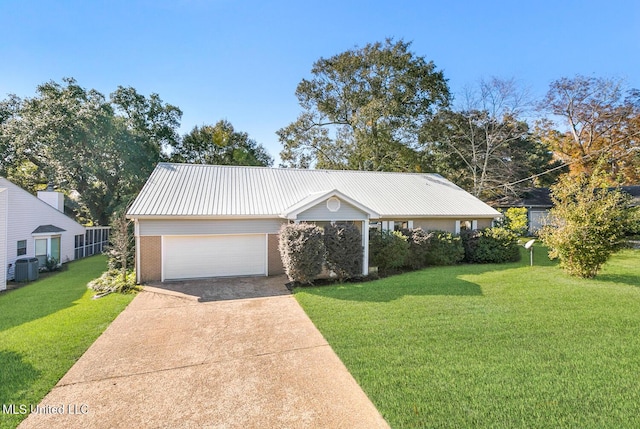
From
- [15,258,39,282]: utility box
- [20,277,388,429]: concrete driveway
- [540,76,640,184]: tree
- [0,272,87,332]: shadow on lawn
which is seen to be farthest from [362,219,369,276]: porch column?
[540,76,640,184]: tree

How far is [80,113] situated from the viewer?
75.8 ft

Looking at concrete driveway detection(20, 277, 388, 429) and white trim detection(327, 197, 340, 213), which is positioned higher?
white trim detection(327, 197, 340, 213)

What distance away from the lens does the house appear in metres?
11.8

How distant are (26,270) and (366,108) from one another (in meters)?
22.2

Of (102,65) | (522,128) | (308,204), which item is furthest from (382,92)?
(102,65)

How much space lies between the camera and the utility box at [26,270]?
13711mm

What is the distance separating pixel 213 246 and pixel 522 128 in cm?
2483

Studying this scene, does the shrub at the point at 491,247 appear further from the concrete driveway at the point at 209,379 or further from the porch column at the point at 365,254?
the concrete driveway at the point at 209,379

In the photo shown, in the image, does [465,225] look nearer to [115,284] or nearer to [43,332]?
[115,284]

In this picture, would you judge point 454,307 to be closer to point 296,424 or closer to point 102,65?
point 296,424

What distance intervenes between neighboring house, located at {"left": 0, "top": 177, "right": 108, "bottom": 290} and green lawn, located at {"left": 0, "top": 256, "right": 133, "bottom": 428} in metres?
2.83

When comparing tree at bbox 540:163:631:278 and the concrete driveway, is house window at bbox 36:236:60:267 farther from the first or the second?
tree at bbox 540:163:631:278

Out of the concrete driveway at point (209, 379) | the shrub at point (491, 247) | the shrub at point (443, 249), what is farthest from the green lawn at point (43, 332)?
the shrub at point (491, 247)

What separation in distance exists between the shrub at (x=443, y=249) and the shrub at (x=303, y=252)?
6300 mm
